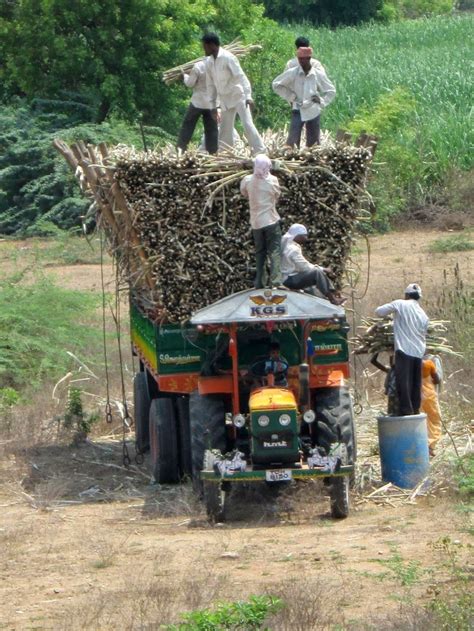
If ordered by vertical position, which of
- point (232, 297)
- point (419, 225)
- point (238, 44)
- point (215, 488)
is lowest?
point (419, 225)

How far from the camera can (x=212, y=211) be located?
12.2 m

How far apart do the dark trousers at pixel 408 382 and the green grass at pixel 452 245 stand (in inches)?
540

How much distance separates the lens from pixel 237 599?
28.4 feet

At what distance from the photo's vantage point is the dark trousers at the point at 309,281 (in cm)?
1202

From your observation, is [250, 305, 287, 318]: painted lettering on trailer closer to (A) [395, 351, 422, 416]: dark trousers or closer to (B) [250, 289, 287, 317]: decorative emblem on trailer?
(B) [250, 289, 287, 317]: decorative emblem on trailer

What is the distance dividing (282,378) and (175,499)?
5.15 ft

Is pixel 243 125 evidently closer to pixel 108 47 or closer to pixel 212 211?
pixel 212 211

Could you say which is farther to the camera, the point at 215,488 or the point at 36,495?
the point at 36,495

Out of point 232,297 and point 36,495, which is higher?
point 232,297

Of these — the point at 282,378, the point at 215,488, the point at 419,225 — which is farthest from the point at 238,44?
the point at 419,225

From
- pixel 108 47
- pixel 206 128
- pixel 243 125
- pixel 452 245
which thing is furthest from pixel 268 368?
pixel 108 47

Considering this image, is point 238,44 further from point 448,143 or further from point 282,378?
point 448,143

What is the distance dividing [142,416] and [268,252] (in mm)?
3673

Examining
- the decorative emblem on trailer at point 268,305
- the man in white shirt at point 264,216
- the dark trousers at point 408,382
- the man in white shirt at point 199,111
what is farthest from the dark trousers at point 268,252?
the man in white shirt at point 199,111
